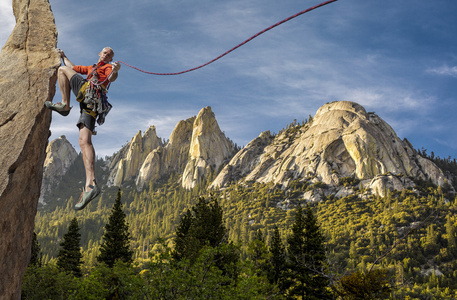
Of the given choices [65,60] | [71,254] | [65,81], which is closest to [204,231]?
[71,254]

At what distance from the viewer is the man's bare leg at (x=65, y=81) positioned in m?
6.91

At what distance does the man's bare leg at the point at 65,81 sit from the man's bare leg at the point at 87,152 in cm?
83

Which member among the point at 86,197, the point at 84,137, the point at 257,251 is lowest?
the point at 86,197

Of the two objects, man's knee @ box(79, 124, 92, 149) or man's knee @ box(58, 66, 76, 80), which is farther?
man's knee @ box(58, 66, 76, 80)

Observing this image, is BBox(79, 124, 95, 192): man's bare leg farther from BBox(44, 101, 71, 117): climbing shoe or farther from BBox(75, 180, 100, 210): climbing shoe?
BBox(44, 101, 71, 117): climbing shoe

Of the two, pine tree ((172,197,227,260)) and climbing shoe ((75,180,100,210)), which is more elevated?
pine tree ((172,197,227,260))

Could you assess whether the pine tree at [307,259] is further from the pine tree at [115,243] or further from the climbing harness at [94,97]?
the climbing harness at [94,97]

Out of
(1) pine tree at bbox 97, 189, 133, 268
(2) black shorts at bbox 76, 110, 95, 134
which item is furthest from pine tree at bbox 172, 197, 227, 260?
(2) black shorts at bbox 76, 110, 95, 134

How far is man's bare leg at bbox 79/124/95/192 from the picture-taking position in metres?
6.21

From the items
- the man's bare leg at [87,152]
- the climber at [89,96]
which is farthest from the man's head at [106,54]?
the man's bare leg at [87,152]

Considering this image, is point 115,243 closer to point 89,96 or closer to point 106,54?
point 106,54

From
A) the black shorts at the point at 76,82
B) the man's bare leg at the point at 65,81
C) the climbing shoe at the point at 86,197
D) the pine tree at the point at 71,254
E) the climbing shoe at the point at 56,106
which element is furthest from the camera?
the pine tree at the point at 71,254

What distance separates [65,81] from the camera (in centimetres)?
701

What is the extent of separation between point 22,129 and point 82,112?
1.16 metres
